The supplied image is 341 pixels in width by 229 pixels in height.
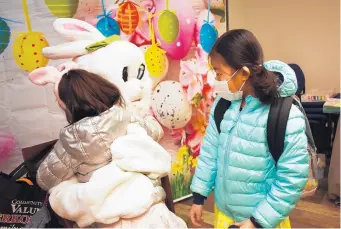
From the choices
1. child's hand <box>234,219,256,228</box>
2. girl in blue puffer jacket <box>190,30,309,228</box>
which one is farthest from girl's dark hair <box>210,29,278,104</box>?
child's hand <box>234,219,256,228</box>

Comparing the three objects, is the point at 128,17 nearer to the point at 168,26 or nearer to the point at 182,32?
the point at 168,26

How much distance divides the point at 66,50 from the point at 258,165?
0.95m

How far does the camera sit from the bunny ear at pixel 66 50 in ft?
5.09

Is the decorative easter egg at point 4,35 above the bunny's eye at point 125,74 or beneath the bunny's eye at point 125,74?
above

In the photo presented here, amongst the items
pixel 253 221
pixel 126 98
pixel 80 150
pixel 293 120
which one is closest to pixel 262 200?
pixel 253 221

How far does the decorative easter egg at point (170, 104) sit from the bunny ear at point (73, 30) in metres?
0.66

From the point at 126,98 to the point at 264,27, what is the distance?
2.62m

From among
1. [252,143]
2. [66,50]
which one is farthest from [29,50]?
[252,143]

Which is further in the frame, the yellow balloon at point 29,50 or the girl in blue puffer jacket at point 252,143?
the yellow balloon at point 29,50

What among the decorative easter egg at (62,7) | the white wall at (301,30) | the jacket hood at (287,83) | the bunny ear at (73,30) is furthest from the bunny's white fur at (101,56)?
the white wall at (301,30)

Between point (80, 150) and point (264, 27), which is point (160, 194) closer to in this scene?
point (80, 150)

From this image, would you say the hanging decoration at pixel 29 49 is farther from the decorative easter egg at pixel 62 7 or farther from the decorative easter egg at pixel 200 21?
the decorative easter egg at pixel 200 21

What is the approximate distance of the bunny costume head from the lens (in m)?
1.55

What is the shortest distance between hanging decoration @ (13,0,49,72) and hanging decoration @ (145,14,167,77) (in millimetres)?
614
